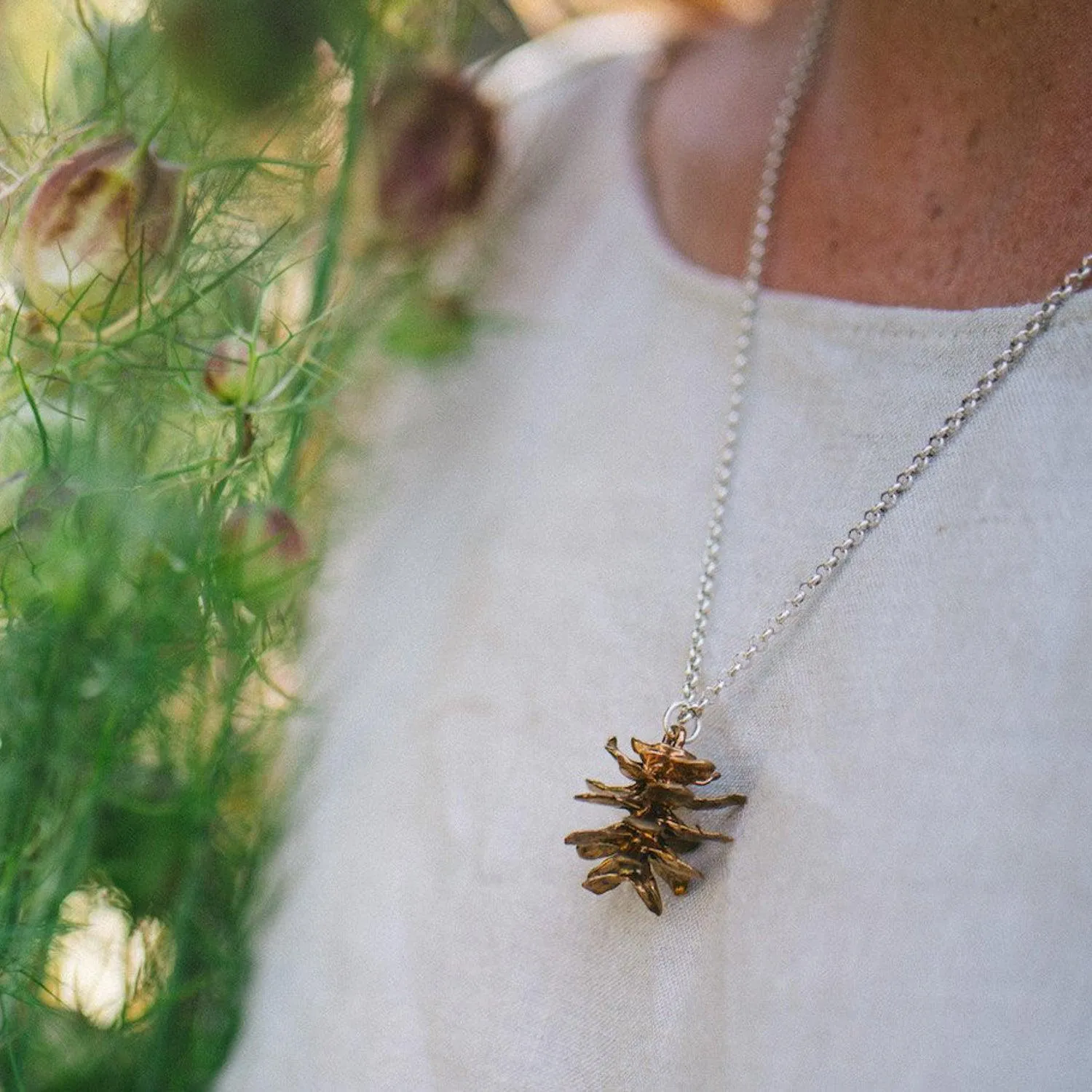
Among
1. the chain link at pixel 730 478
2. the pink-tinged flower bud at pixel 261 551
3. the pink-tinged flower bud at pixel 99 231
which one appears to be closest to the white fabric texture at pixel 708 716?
the chain link at pixel 730 478

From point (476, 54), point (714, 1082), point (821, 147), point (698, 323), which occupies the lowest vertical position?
point (714, 1082)

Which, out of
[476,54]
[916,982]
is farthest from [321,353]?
[476,54]

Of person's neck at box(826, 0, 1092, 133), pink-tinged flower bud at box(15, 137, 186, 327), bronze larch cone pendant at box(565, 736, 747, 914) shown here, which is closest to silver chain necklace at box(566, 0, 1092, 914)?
bronze larch cone pendant at box(565, 736, 747, 914)

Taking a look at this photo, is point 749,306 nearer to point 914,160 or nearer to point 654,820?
point 914,160

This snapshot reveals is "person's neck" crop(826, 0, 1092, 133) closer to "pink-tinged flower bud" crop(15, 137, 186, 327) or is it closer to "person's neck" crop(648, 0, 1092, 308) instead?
"person's neck" crop(648, 0, 1092, 308)

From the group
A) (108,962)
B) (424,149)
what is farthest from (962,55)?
(108,962)

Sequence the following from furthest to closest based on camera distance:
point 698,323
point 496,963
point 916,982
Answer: point 698,323 < point 496,963 < point 916,982

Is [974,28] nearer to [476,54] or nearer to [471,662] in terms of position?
[471,662]
